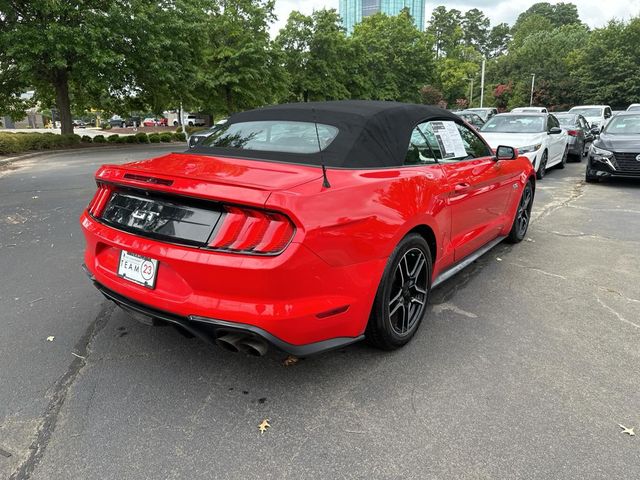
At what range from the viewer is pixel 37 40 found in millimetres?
17359

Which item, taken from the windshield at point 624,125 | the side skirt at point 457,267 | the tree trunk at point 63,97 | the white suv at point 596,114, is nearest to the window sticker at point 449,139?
the side skirt at point 457,267

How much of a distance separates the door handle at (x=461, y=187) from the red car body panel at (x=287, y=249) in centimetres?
45

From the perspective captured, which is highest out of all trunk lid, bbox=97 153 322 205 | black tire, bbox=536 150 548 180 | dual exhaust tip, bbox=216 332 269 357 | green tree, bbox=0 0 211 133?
green tree, bbox=0 0 211 133

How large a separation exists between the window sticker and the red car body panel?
64 centimetres

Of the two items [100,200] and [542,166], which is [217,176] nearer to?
[100,200]

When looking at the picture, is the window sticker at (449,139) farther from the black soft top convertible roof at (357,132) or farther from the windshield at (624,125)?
the windshield at (624,125)

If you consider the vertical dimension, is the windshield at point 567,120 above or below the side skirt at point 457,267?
above

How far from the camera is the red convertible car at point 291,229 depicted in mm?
2264

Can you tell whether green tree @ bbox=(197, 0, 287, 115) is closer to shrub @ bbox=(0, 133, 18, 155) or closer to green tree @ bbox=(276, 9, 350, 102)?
green tree @ bbox=(276, 9, 350, 102)

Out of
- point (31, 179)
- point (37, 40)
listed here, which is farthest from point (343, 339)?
point (37, 40)

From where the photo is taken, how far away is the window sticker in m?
3.66

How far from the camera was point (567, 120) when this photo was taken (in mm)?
14438

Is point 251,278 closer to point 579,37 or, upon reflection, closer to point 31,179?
point 31,179

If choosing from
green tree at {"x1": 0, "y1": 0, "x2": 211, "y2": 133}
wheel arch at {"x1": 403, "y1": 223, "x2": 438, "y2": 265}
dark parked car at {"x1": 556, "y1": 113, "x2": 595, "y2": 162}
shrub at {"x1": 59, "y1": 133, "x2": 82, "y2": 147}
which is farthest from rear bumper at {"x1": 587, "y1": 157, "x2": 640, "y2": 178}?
shrub at {"x1": 59, "y1": 133, "x2": 82, "y2": 147}
